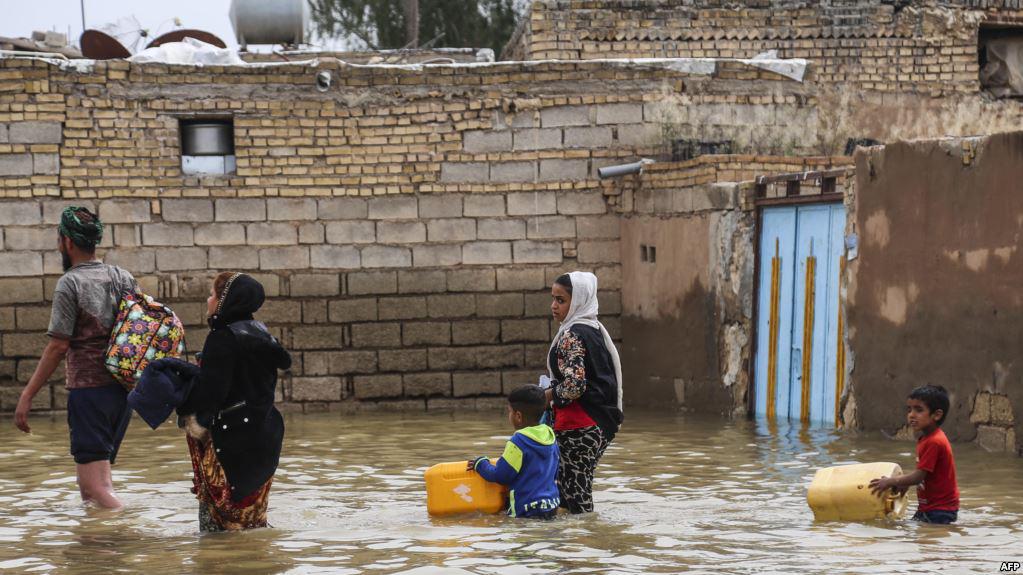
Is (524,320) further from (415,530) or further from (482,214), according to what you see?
(415,530)

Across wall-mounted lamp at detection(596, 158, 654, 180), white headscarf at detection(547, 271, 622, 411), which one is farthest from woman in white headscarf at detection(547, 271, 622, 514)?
wall-mounted lamp at detection(596, 158, 654, 180)

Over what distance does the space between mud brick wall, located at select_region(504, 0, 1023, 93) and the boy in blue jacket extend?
10981 millimetres

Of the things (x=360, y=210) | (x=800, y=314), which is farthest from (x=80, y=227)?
(x=360, y=210)

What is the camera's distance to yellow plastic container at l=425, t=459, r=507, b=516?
7.47 meters

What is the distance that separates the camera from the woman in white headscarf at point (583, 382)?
7262 mm

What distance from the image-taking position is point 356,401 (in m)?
14.1

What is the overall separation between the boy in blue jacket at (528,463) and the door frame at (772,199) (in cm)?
491

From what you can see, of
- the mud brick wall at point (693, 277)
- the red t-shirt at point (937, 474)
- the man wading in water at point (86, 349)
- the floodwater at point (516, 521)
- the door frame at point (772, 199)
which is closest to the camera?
the floodwater at point (516, 521)

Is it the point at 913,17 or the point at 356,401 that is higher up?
the point at 913,17

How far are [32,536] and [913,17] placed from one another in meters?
13.1

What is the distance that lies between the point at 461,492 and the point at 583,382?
2.90ft

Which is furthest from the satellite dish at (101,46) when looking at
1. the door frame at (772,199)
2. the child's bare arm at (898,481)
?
the child's bare arm at (898,481)

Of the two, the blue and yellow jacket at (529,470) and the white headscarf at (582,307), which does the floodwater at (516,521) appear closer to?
the blue and yellow jacket at (529,470)

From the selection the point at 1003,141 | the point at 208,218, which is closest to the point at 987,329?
the point at 1003,141
